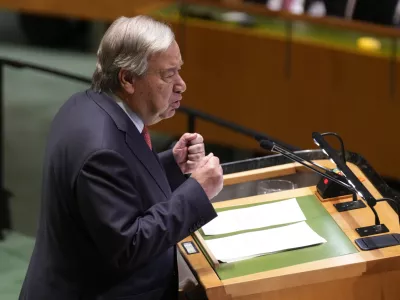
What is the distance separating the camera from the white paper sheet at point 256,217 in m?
2.17

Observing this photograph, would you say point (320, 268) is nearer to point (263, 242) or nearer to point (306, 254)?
point (306, 254)

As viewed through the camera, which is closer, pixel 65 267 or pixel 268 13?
pixel 65 267

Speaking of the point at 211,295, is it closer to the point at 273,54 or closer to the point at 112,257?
the point at 112,257

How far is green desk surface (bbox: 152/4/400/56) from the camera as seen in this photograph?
5.09m

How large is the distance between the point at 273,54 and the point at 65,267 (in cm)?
359

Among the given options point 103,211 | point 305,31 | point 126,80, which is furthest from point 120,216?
point 305,31

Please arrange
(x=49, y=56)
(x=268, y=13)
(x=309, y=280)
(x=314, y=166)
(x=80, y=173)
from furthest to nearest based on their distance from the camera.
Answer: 1. (x=49, y=56)
2. (x=268, y=13)
3. (x=314, y=166)
4. (x=309, y=280)
5. (x=80, y=173)

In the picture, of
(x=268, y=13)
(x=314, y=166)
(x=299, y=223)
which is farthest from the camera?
(x=268, y=13)

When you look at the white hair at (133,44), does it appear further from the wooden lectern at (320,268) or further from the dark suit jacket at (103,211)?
the wooden lectern at (320,268)

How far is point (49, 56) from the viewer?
788 cm

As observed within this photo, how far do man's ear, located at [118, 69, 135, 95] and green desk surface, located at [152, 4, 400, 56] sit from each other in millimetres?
3351

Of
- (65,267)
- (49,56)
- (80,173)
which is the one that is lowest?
(49,56)

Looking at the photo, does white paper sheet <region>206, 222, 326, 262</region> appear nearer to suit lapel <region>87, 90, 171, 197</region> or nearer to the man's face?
suit lapel <region>87, 90, 171, 197</region>

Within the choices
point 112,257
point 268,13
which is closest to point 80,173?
point 112,257
